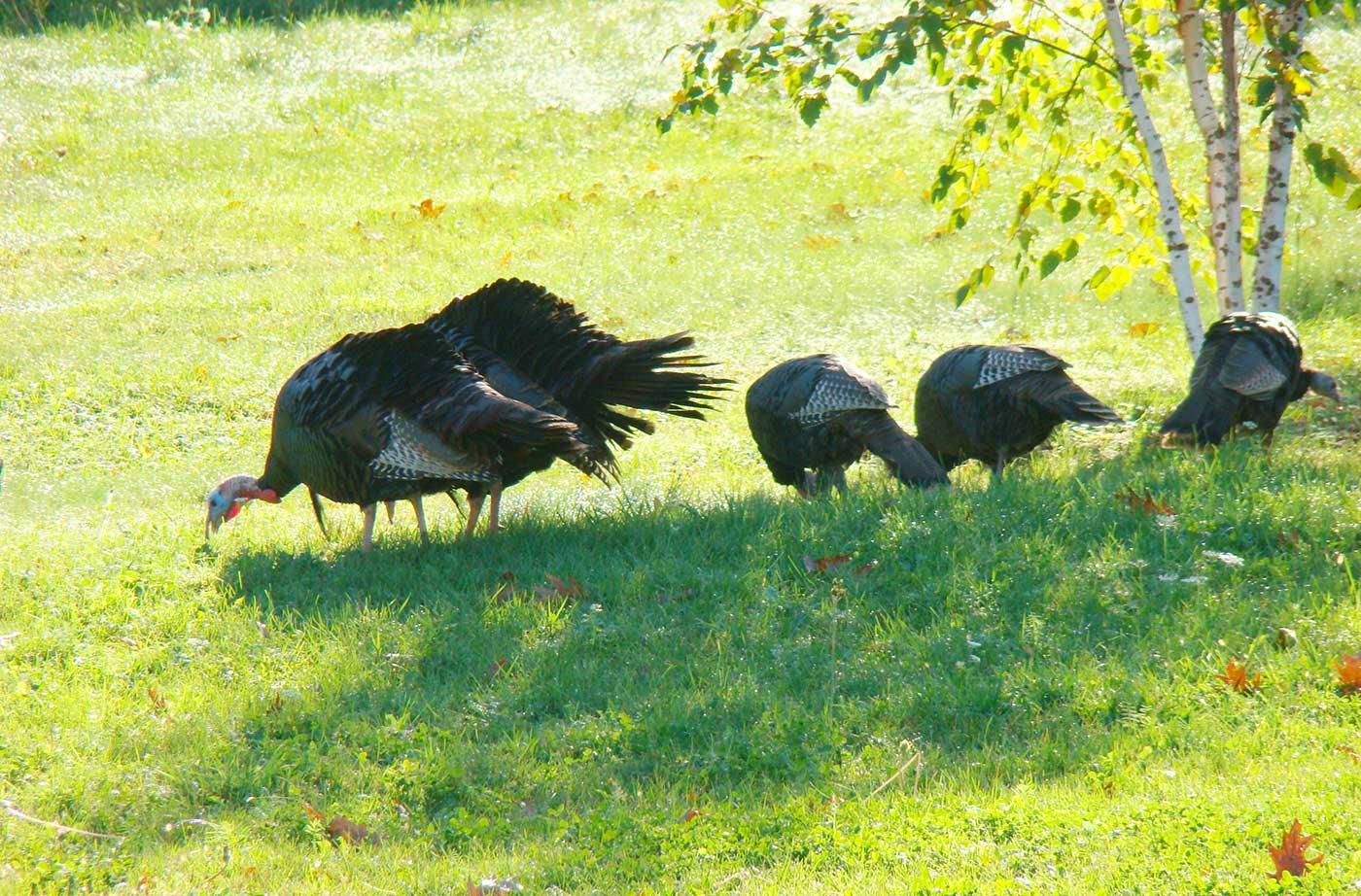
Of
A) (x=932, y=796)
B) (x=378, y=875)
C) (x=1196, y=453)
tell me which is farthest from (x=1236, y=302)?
(x=378, y=875)

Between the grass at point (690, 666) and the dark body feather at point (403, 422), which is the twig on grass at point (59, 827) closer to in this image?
the grass at point (690, 666)

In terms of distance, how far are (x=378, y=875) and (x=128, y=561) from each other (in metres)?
3.50

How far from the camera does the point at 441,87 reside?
76.0 feet

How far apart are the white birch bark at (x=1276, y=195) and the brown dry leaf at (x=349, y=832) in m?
6.99

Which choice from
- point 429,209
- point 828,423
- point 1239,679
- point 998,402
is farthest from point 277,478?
point 429,209

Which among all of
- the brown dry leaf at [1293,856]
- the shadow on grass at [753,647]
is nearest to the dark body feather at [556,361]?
the shadow on grass at [753,647]

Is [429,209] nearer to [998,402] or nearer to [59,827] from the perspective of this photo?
[998,402]

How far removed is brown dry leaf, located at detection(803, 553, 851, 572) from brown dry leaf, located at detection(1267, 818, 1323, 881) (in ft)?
8.74

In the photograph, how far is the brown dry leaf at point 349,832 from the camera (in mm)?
4371

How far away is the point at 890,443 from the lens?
24.9 ft

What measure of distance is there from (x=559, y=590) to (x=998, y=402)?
10.2 ft

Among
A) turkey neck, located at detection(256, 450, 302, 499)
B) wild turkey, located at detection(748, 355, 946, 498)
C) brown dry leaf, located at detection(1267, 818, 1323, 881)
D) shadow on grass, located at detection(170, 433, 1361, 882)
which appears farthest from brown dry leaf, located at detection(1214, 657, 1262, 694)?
turkey neck, located at detection(256, 450, 302, 499)

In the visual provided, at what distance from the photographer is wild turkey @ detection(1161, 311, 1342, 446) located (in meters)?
7.39

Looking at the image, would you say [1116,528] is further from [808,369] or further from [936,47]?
[936,47]
